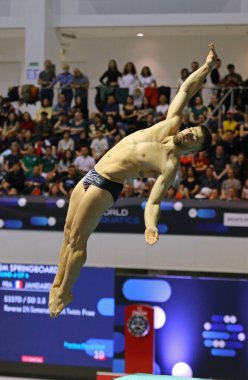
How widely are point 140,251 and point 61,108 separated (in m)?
5.82

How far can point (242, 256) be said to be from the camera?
13.7 m

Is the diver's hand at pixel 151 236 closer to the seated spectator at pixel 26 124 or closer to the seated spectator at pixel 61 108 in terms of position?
the seated spectator at pixel 61 108

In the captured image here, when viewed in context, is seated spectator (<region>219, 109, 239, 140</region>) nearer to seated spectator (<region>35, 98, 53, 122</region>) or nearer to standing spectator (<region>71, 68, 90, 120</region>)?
standing spectator (<region>71, 68, 90, 120</region>)

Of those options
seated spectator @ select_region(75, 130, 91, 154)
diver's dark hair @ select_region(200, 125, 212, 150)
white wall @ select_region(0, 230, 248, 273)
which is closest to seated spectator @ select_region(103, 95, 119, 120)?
seated spectator @ select_region(75, 130, 91, 154)

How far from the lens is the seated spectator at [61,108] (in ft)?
61.2

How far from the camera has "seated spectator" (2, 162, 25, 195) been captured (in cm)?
1648

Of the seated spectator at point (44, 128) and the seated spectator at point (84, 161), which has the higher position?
the seated spectator at point (44, 128)

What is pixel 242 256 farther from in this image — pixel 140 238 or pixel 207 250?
pixel 140 238

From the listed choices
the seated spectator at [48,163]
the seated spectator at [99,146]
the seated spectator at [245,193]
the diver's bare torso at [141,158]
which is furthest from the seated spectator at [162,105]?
the diver's bare torso at [141,158]

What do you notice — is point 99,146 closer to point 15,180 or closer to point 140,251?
point 15,180

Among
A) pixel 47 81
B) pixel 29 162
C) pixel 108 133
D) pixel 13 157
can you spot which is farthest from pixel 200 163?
pixel 47 81

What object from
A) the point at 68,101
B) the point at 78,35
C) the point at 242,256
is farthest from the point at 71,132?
the point at 78,35

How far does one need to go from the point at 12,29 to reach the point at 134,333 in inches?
514

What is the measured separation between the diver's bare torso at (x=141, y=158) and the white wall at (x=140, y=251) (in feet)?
18.4
